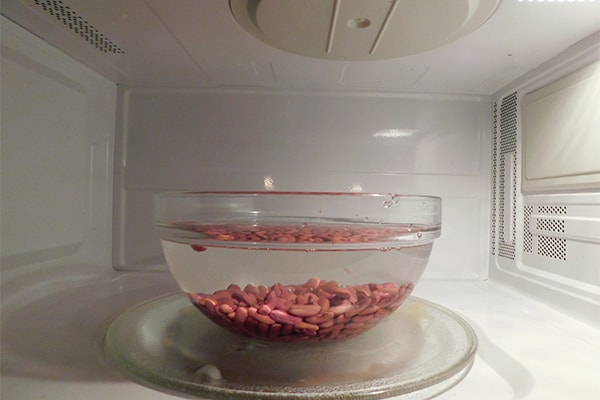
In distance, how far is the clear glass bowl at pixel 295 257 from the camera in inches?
17.7

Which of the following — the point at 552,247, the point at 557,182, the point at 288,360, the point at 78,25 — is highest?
the point at 78,25

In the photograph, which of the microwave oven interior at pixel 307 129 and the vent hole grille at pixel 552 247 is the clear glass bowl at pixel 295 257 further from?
the vent hole grille at pixel 552 247

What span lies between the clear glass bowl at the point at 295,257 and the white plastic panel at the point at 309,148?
417 millimetres

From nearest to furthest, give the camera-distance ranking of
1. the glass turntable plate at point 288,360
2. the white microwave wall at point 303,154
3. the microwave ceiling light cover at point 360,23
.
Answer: the glass turntable plate at point 288,360 → the microwave ceiling light cover at point 360,23 → the white microwave wall at point 303,154

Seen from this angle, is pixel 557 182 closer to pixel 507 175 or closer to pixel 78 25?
pixel 507 175

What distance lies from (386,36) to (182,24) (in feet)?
1.06

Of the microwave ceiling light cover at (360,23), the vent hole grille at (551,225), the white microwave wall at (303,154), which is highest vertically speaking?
the microwave ceiling light cover at (360,23)

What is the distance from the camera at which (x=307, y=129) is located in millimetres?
966

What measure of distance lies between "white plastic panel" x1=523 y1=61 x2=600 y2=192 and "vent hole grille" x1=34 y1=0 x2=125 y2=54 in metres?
0.83

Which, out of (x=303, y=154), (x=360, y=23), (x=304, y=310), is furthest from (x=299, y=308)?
(x=303, y=154)

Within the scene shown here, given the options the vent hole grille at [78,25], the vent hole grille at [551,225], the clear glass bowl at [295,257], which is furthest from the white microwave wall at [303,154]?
the clear glass bowl at [295,257]

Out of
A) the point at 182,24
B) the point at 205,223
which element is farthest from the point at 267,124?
the point at 205,223

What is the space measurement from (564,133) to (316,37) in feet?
1.61

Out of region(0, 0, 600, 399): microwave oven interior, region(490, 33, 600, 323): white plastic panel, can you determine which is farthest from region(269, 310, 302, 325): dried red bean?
region(490, 33, 600, 323): white plastic panel
